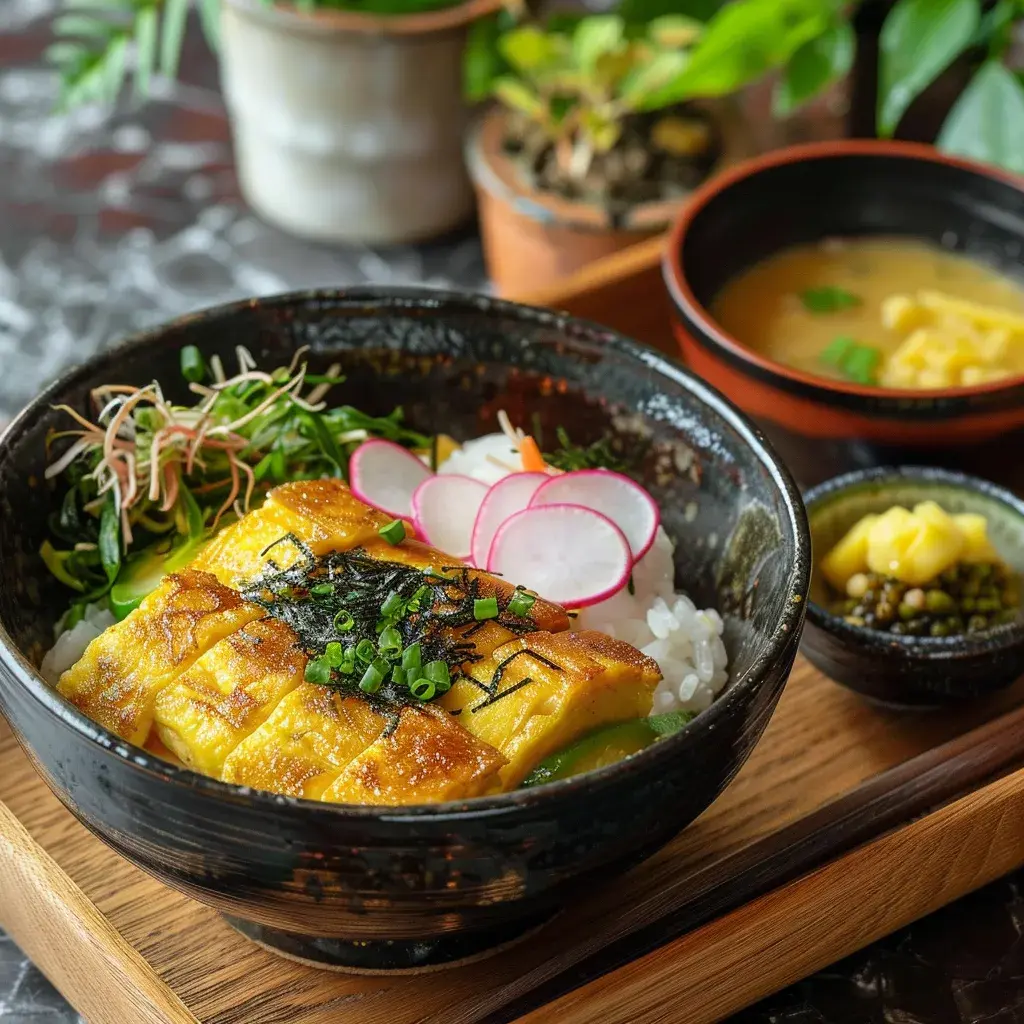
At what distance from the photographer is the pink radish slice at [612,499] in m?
2.02

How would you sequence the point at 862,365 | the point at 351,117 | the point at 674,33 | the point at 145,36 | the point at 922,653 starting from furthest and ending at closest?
the point at 145,36 → the point at 351,117 → the point at 674,33 → the point at 862,365 → the point at 922,653

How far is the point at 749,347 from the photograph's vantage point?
289cm

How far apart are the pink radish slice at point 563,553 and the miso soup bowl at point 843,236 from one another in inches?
24.7

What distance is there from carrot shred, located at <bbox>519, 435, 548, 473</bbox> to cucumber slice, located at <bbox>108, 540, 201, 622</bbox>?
481 millimetres

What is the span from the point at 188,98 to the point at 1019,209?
8.50ft

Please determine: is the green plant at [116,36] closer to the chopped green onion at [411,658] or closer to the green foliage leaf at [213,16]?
the green foliage leaf at [213,16]

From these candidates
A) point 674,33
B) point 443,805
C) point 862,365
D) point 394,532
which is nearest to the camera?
point 443,805

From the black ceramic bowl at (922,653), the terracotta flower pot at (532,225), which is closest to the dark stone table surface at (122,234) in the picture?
the terracotta flower pot at (532,225)

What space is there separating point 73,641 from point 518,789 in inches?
26.8

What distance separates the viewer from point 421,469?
2.13 m

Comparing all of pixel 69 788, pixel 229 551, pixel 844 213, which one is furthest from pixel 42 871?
pixel 844 213

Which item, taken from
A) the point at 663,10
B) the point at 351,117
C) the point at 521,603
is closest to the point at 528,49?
the point at 351,117

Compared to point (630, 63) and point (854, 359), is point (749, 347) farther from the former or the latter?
point (630, 63)

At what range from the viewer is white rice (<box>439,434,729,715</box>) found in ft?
6.18
